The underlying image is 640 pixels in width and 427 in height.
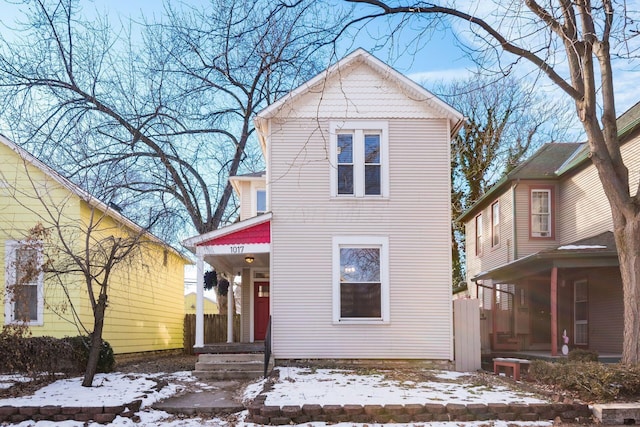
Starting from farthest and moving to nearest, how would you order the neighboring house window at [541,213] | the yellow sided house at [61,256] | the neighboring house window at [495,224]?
the neighboring house window at [495,224] → the neighboring house window at [541,213] → the yellow sided house at [61,256]

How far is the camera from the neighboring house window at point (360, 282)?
13.7 m

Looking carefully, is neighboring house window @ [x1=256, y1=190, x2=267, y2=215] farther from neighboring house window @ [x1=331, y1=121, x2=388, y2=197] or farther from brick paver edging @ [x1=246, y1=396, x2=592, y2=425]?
brick paver edging @ [x1=246, y1=396, x2=592, y2=425]

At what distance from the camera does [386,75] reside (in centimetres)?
1416

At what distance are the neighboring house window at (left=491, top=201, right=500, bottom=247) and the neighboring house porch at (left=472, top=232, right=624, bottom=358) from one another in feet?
4.45

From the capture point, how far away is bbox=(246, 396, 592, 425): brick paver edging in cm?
845

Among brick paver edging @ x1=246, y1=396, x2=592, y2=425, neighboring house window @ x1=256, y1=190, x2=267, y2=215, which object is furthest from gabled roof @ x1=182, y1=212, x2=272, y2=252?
brick paver edging @ x1=246, y1=396, x2=592, y2=425

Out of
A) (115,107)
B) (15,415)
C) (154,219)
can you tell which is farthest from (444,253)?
(115,107)

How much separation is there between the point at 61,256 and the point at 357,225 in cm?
675

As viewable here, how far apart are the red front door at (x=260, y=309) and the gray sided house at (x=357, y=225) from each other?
365cm

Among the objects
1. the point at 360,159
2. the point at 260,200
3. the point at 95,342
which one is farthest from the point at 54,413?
the point at 260,200

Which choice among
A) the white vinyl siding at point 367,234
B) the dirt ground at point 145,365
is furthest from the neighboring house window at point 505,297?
the dirt ground at point 145,365

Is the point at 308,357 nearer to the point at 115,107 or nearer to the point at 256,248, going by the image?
the point at 256,248

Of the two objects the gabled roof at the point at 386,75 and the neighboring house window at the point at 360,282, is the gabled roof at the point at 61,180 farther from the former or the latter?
the neighboring house window at the point at 360,282

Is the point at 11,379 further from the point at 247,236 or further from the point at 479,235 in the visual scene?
the point at 479,235
